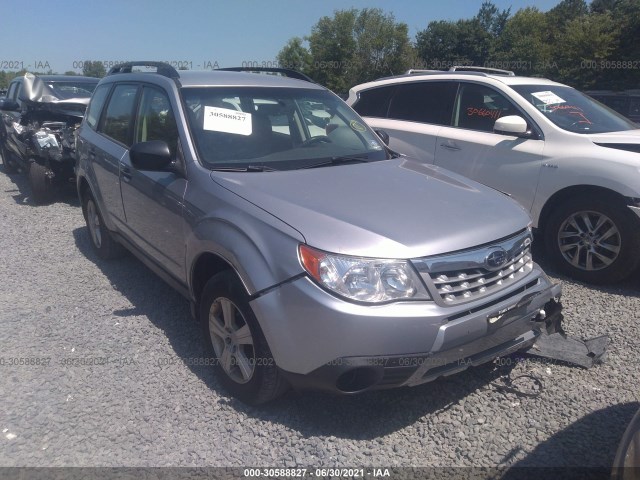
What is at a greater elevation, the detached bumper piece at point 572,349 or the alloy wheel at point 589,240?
the alloy wheel at point 589,240

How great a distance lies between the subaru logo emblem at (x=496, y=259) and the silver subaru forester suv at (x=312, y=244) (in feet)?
0.06

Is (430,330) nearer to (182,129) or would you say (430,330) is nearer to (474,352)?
(474,352)

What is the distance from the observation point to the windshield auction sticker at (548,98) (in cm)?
533

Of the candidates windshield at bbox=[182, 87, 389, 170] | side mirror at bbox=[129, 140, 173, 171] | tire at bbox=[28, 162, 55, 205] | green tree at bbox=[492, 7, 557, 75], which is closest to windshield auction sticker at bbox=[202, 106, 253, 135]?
windshield at bbox=[182, 87, 389, 170]

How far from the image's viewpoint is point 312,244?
2.48 meters

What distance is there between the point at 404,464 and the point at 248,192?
5.36ft

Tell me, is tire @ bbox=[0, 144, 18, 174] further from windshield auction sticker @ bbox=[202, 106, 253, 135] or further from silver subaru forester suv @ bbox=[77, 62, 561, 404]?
windshield auction sticker @ bbox=[202, 106, 253, 135]

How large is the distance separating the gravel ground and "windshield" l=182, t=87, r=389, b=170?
1417mm

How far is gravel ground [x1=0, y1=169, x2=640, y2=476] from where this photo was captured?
105 inches

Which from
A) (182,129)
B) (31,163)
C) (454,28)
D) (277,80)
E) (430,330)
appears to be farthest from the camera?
(454,28)

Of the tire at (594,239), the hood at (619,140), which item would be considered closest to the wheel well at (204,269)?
the tire at (594,239)

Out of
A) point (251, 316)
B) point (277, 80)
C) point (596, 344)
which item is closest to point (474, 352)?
point (251, 316)

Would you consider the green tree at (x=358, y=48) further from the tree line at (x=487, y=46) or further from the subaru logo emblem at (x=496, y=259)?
the subaru logo emblem at (x=496, y=259)

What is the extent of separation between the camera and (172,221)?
3428 mm
